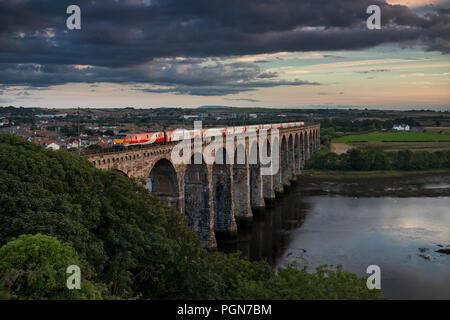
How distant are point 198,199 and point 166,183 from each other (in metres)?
5.62

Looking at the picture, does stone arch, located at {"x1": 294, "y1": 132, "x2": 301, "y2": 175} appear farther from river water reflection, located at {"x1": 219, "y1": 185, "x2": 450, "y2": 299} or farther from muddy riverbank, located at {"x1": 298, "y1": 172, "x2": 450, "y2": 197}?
river water reflection, located at {"x1": 219, "y1": 185, "x2": 450, "y2": 299}

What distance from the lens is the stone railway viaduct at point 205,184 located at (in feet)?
108

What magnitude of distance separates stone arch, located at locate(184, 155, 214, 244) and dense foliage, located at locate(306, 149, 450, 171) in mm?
57406

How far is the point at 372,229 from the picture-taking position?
48938 mm

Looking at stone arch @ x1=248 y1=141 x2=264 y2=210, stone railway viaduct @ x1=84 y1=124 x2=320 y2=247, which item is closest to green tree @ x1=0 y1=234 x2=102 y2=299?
stone railway viaduct @ x1=84 y1=124 x2=320 y2=247

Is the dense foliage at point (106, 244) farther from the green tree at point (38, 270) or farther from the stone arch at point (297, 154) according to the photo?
the stone arch at point (297, 154)

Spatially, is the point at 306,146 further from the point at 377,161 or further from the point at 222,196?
the point at 222,196

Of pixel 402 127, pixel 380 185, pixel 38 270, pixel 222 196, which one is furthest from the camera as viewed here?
pixel 402 127

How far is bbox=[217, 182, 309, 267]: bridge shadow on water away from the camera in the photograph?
4353 centimetres

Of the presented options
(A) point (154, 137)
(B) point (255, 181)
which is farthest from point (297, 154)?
(A) point (154, 137)

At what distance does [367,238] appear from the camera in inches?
1793

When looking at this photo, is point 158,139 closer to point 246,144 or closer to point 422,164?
point 246,144
